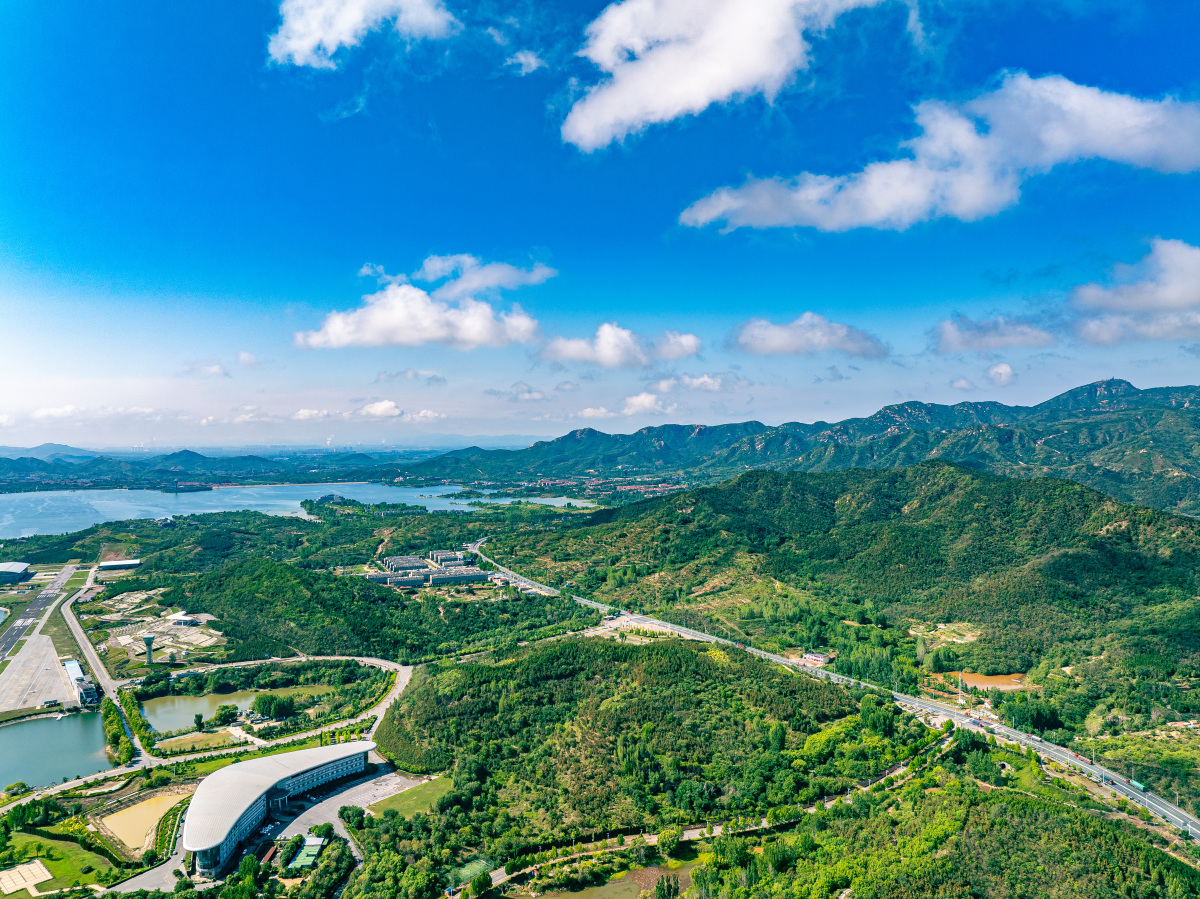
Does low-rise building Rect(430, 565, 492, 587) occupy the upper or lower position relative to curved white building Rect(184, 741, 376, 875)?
upper

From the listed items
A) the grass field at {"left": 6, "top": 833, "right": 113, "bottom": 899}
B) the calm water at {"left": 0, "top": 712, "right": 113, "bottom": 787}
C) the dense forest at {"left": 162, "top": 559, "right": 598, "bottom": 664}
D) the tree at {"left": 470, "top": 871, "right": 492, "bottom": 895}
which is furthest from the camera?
the dense forest at {"left": 162, "top": 559, "right": 598, "bottom": 664}

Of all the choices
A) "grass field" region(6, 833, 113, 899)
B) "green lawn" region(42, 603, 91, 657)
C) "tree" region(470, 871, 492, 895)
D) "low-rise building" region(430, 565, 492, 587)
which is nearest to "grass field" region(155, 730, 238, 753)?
"grass field" region(6, 833, 113, 899)

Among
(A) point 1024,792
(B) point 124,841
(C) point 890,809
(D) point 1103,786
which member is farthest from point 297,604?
(D) point 1103,786

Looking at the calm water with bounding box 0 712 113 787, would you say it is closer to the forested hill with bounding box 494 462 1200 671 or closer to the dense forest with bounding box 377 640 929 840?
the dense forest with bounding box 377 640 929 840

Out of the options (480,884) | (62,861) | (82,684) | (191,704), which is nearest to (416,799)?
(480,884)

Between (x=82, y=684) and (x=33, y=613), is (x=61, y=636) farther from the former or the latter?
(x=82, y=684)

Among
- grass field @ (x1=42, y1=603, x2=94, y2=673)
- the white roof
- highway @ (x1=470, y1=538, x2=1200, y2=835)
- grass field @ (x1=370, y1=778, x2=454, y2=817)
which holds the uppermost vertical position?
grass field @ (x1=42, y1=603, x2=94, y2=673)

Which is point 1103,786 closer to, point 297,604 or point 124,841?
point 124,841
